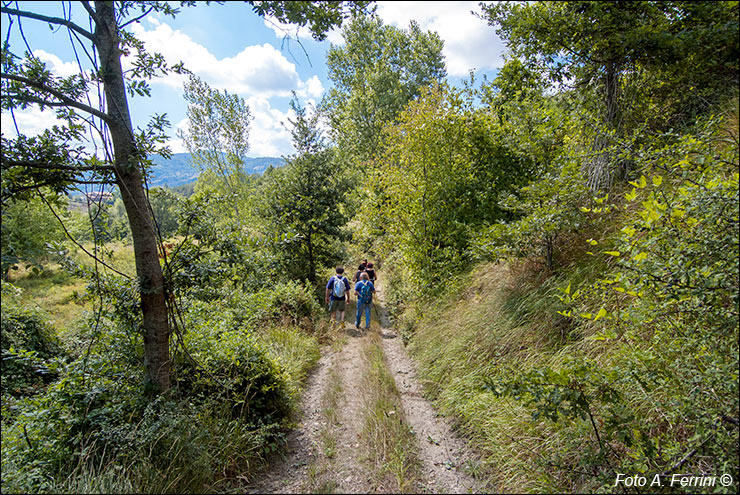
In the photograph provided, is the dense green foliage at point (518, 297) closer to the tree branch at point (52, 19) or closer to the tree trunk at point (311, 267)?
the tree branch at point (52, 19)

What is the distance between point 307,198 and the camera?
35.7 feet

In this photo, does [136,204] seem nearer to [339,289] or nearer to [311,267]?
[339,289]

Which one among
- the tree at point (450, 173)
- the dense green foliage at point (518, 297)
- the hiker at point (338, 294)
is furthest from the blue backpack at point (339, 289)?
the tree at point (450, 173)

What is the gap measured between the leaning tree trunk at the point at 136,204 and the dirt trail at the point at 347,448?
1863mm

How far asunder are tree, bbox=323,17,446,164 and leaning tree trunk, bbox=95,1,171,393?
19621 millimetres

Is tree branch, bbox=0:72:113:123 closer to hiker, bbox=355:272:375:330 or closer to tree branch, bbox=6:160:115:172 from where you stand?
tree branch, bbox=6:160:115:172

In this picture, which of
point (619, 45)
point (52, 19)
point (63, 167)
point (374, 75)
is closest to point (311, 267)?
point (63, 167)

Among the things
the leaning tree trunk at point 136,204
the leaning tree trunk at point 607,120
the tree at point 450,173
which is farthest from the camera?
the tree at point 450,173

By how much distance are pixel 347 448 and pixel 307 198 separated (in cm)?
833

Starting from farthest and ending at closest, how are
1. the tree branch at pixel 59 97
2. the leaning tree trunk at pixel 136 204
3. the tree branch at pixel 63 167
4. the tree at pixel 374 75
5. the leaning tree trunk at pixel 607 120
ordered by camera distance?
the tree at pixel 374 75
the leaning tree trunk at pixel 607 120
the leaning tree trunk at pixel 136 204
the tree branch at pixel 63 167
the tree branch at pixel 59 97

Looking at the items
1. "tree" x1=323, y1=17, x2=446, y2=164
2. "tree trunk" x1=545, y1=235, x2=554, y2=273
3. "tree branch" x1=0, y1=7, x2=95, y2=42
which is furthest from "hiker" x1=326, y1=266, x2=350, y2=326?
"tree" x1=323, y1=17, x2=446, y2=164

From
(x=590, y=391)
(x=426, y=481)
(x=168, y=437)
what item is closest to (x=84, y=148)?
(x=168, y=437)

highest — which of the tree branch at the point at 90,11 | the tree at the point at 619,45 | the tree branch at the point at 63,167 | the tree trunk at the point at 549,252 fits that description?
the tree at the point at 619,45

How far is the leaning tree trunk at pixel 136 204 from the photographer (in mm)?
3113
